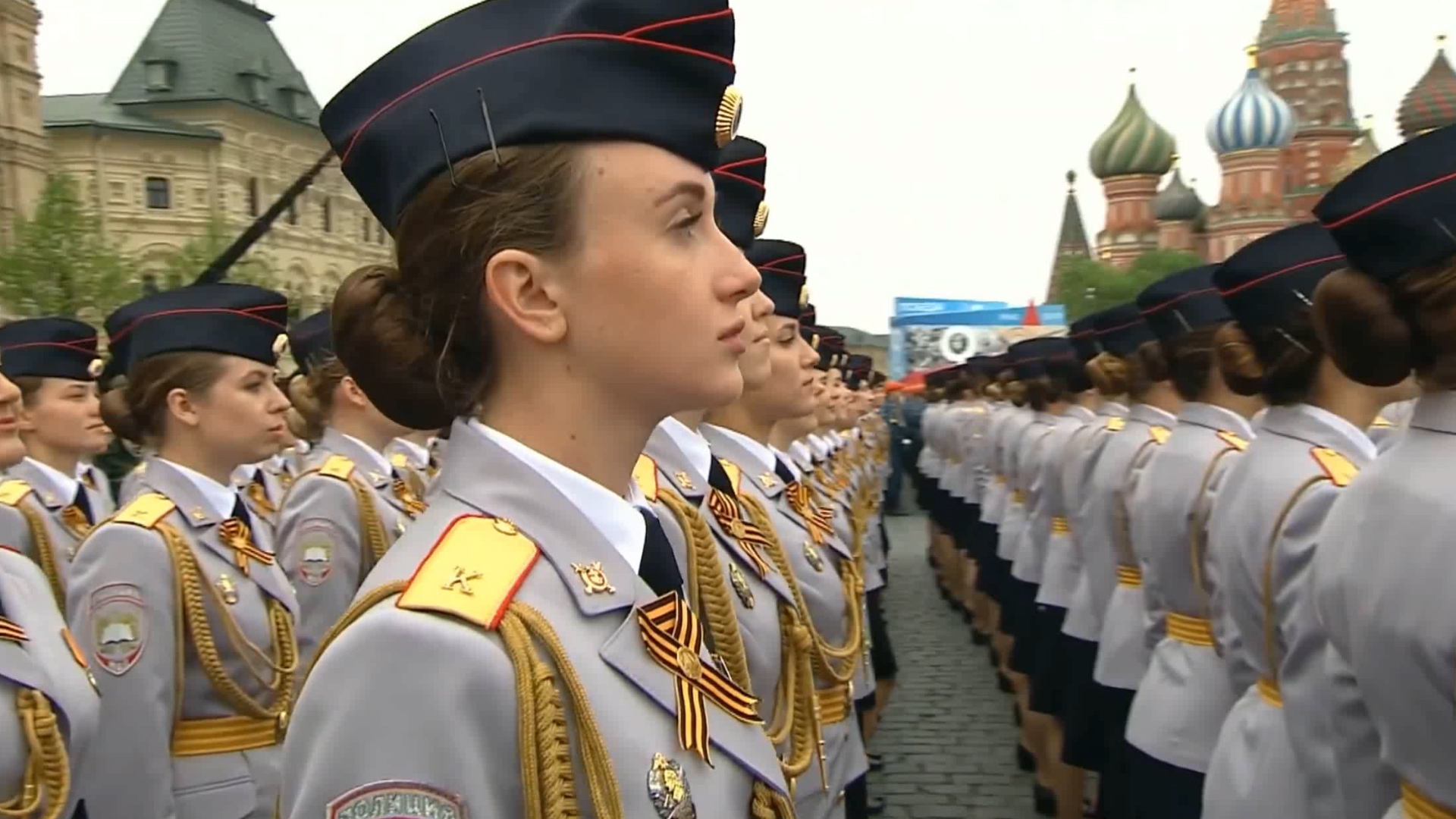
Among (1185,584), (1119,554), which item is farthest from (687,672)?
(1119,554)

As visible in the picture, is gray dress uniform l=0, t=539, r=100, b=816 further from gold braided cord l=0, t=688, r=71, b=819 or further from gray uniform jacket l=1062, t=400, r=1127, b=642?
gray uniform jacket l=1062, t=400, r=1127, b=642

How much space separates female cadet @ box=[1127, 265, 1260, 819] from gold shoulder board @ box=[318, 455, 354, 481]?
10.2 ft

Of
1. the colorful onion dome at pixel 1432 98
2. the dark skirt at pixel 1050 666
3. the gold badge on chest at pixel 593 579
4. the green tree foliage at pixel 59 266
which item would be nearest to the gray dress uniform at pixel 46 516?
the gold badge on chest at pixel 593 579

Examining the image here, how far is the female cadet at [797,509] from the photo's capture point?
11.8ft

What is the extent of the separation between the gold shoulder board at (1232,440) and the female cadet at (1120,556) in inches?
29.7

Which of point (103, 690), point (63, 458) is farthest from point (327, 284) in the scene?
point (103, 690)

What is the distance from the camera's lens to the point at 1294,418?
3338 millimetres

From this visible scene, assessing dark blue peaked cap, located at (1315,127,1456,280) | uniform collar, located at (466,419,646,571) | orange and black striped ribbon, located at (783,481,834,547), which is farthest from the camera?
orange and black striped ribbon, located at (783,481,834,547)

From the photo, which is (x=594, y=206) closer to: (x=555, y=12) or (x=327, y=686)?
(x=555, y=12)

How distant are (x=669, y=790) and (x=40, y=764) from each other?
1850 millimetres

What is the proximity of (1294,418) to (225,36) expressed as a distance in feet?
162

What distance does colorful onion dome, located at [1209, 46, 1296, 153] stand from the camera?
170 feet

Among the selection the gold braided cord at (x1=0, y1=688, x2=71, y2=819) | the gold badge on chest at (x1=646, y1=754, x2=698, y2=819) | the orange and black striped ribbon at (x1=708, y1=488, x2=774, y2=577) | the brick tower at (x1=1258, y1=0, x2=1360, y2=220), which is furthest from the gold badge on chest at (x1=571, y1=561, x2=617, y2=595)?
the brick tower at (x1=1258, y1=0, x2=1360, y2=220)

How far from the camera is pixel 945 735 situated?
7867 mm
